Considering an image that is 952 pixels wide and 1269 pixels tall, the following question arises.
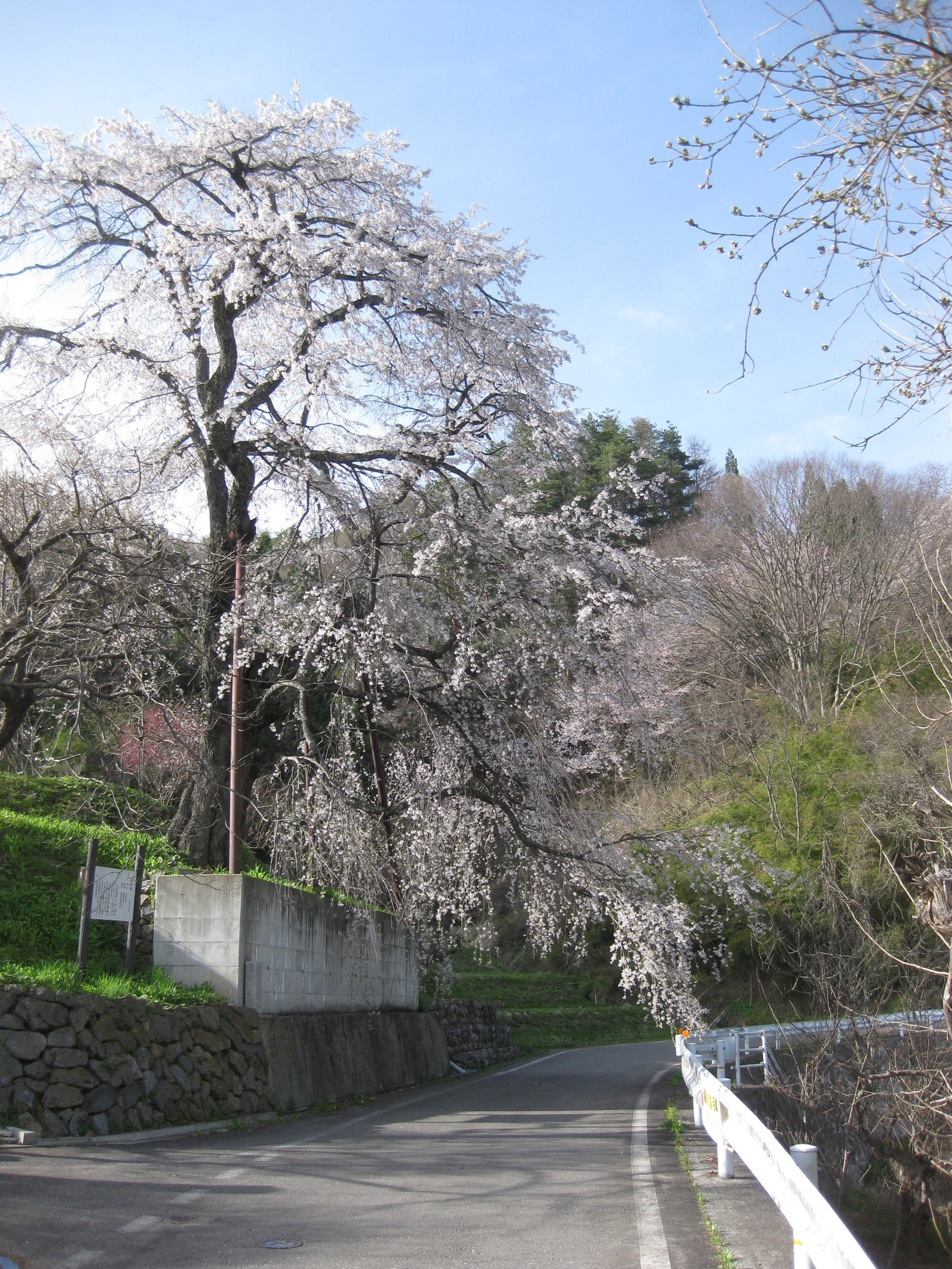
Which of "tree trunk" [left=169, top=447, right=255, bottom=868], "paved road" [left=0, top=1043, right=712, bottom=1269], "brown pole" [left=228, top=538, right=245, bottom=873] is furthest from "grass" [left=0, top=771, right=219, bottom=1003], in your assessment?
"paved road" [left=0, top=1043, right=712, bottom=1269]

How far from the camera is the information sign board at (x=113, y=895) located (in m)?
10.6

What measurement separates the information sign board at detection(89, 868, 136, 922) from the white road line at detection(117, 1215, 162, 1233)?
16.1 ft

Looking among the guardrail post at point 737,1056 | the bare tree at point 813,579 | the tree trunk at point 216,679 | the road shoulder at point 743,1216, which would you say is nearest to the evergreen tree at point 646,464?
the bare tree at point 813,579

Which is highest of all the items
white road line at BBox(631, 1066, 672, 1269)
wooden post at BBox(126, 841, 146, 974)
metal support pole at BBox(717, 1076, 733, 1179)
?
wooden post at BBox(126, 841, 146, 974)

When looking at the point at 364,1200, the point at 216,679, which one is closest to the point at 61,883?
the point at 216,679

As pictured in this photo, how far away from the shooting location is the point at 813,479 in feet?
109

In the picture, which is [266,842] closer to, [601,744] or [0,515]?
[601,744]

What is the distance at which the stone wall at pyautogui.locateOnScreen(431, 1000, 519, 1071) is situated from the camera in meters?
19.7

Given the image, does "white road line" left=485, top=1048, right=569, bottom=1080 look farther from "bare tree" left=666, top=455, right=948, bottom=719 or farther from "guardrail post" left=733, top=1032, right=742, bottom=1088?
"bare tree" left=666, top=455, right=948, bottom=719

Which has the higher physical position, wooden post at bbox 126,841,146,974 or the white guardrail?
wooden post at bbox 126,841,146,974

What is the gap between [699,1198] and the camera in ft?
23.0

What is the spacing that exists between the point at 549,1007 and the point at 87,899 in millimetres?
22162

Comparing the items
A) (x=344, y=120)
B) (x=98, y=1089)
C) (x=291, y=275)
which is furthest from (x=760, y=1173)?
(x=344, y=120)

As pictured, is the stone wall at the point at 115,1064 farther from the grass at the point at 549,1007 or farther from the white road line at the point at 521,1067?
the grass at the point at 549,1007
